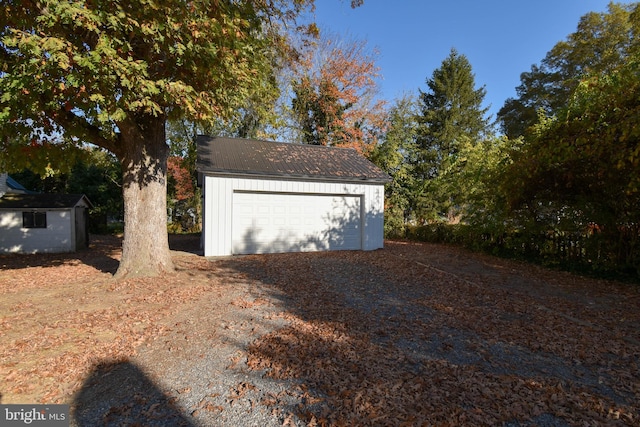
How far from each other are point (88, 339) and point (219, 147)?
29.8 ft

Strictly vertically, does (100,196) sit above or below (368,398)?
above

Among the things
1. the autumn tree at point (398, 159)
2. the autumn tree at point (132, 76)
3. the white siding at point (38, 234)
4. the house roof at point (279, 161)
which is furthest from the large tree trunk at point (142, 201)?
the autumn tree at point (398, 159)

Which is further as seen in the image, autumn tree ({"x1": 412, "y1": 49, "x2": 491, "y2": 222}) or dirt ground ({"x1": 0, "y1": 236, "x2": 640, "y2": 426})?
autumn tree ({"x1": 412, "y1": 49, "x2": 491, "y2": 222})

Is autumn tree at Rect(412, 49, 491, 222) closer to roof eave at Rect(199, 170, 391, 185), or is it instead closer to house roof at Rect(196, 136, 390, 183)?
house roof at Rect(196, 136, 390, 183)

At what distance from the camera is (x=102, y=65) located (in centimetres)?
478

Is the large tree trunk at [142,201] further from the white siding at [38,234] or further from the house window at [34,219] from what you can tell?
the house window at [34,219]

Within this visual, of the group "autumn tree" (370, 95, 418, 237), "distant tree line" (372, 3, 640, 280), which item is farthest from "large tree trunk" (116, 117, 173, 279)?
"autumn tree" (370, 95, 418, 237)

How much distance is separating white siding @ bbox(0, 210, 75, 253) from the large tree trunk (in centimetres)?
894

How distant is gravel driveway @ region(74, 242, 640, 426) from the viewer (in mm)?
2568

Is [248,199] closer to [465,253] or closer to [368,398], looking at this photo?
[465,253]

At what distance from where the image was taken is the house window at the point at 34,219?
43.1ft

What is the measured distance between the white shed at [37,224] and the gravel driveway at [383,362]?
11425 millimetres

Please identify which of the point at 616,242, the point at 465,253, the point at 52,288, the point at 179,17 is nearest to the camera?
the point at 179,17

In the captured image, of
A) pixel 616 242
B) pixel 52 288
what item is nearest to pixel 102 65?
pixel 52 288
